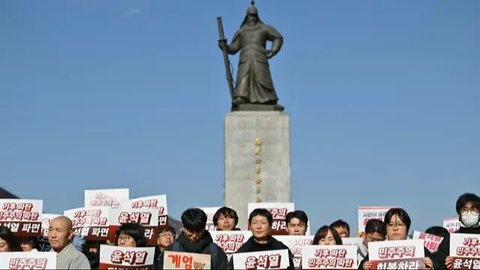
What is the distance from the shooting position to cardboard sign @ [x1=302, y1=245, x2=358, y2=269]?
287 inches

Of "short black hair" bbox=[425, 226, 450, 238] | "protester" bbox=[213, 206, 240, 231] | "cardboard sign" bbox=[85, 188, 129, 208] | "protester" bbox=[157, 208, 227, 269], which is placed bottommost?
"protester" bbox=[157, 208, 227, 269]

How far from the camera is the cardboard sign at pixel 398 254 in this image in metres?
6.96

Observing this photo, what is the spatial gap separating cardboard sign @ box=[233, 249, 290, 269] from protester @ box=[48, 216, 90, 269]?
133 centimetres

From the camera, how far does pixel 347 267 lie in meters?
7.27

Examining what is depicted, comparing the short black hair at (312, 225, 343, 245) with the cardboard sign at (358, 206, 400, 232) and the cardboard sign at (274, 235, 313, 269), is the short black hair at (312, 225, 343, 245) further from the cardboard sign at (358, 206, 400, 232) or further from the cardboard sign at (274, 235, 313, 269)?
the cardboard sign at (358, 206, 400, 232)

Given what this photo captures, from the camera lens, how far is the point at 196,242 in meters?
7.22

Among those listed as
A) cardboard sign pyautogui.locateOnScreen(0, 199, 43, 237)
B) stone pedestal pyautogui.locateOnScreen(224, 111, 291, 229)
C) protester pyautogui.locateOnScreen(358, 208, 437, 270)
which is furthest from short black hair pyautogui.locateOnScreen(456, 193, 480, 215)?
stone pedestal pyautogui.locateOnScreen(224, 111, 291, 229)

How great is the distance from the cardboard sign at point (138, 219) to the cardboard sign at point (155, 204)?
194 mm

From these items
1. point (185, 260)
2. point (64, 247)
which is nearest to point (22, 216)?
point (64, 247)

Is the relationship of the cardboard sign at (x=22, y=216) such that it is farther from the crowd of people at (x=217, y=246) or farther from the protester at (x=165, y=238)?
the protester at (x=165, y=238)

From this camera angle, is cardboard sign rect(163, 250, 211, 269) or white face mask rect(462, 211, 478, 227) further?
white face mask rect(462, 211, 478, 227)

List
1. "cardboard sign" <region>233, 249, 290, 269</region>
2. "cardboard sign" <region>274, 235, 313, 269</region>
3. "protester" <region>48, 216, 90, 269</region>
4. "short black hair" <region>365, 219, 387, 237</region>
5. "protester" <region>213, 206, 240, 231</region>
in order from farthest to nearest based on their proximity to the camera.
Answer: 1. "protester" <region>213, 206, 240, 231</region>
2. "cardboard sign" <region>274, 235, 313, 269</region>
3. "short black hair" <region>365, 219, 387, 237</region>
4. "cardboard sign" <region>233, 249, 290, 269</region>
5. "protester" <region>48, 216, 90, 269</region>

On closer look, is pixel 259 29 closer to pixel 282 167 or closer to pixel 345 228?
pixel 282 167

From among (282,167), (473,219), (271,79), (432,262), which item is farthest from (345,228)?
(271,79)
